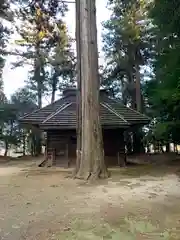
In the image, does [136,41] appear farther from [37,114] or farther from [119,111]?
[37,114]

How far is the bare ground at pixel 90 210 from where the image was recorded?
402 cm

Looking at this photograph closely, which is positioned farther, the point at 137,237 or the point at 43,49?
the point at 43,49

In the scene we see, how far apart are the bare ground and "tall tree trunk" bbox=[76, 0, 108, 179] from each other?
2.85 feet

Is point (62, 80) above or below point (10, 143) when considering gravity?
above

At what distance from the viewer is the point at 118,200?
611 centimetres

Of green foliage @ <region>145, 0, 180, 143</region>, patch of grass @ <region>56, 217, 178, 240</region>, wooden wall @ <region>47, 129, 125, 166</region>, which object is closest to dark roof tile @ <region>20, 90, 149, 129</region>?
wooden wall @ <region>47, 129, 125, 166</region>

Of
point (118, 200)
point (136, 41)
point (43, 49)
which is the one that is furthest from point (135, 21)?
point (118, 200)

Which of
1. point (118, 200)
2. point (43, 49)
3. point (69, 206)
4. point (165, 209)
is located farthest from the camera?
point (43, 49)

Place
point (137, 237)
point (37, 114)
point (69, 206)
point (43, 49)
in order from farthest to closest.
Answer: point (43, 49) < point (37, 114) < point (69, 206) < point (137, 237)

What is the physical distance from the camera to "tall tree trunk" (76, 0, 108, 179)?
30.7 feet

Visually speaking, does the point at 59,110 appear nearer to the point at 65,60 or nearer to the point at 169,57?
the point at 169,57

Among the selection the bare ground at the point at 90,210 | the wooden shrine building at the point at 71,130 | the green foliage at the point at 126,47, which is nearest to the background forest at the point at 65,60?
the green foliage at the point at 126,47

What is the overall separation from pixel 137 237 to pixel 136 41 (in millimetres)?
17558

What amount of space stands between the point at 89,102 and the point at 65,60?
A: 45.2 feet
